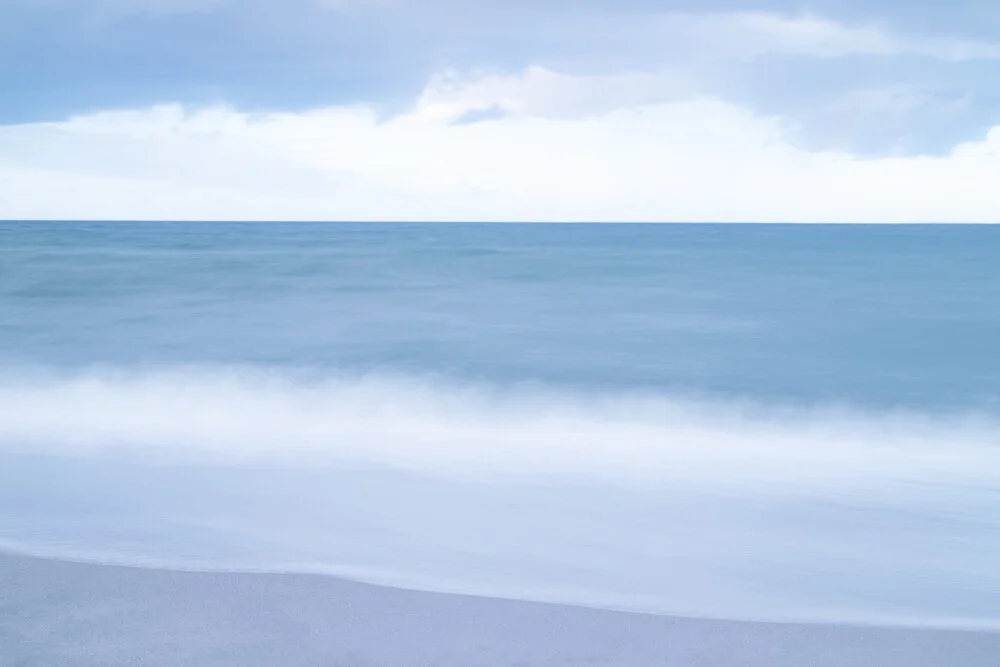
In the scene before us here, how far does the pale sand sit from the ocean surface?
0.17 m

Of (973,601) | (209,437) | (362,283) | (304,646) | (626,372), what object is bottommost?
(304,646)

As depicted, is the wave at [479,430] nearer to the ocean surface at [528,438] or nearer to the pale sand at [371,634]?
the ocean surface at [528,438]

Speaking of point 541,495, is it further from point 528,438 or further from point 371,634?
point 371,634

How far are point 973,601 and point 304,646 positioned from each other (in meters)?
2.42

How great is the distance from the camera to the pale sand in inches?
102

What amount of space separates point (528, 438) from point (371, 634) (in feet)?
10.2

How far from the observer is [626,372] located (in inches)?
312

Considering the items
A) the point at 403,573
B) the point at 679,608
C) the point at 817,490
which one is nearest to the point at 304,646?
the point at 403,573

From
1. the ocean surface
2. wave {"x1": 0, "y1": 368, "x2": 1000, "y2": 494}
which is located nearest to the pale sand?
the ocean surface

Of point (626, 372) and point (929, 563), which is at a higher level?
point (626, 372)

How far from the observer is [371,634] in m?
2.73

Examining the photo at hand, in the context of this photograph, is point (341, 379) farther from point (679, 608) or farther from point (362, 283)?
point (362, 283)

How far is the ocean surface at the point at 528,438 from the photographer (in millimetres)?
3479

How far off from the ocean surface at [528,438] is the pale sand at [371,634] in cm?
17
